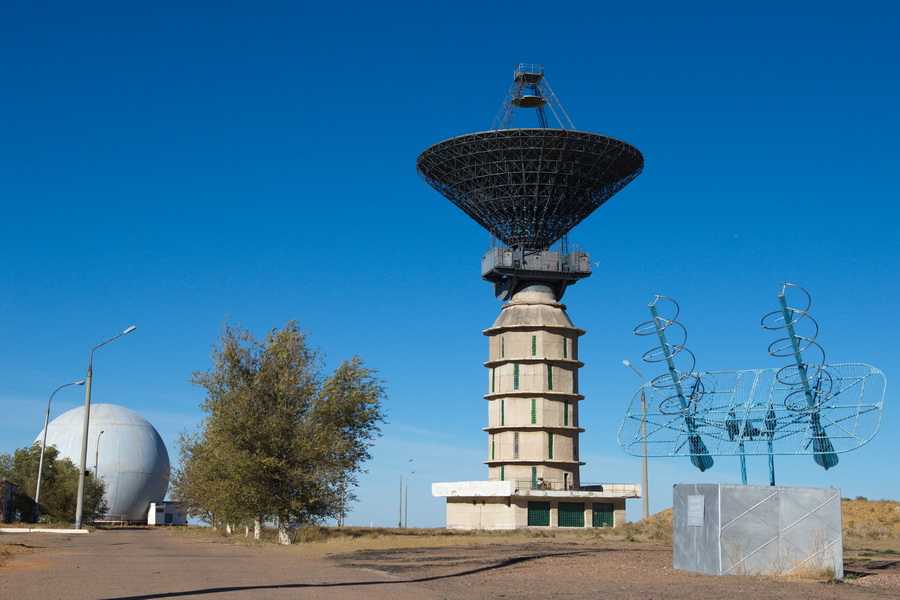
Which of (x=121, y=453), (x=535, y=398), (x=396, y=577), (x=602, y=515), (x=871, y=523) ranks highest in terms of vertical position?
(x=535, y=398)

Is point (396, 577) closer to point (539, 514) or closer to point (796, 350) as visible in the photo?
point (796, 350)

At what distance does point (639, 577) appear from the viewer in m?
21.8

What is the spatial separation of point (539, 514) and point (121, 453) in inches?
1757

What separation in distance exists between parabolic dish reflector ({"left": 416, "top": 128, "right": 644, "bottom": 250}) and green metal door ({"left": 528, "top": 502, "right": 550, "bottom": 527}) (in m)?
17.6

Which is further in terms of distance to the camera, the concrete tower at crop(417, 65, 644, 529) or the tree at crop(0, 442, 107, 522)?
the tree at crop(0, 442, 107, 522)

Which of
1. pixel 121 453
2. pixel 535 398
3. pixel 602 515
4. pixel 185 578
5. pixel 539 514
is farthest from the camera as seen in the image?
pixel 121 453

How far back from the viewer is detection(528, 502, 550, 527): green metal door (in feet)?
206

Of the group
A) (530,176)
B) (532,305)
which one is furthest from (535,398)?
(530,176)

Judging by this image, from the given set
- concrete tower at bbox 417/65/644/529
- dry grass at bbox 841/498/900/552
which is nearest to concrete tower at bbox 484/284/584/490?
concrete tower at bbox 417/65/644/529

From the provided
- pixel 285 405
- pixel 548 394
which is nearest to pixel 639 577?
pixel 285 405

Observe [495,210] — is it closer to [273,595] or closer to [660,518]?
[660,518]

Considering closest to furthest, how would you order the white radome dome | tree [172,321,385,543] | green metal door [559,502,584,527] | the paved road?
the paved road < tree [172,321,385,543] < green metal door [559,502,584,527] < the white radome dome

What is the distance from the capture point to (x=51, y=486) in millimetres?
74312

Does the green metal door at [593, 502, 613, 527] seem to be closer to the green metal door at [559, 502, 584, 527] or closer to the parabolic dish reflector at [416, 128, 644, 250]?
the green metal door at [559, 502, 584, 527]
